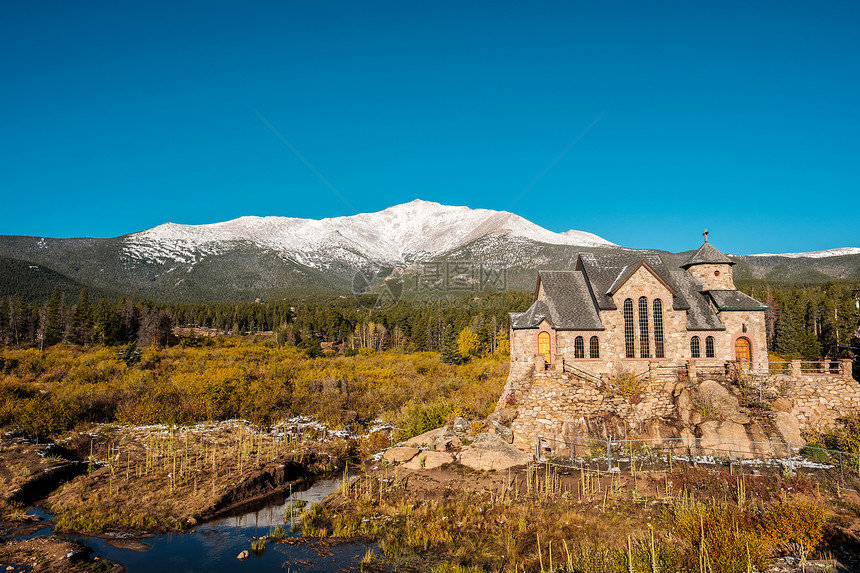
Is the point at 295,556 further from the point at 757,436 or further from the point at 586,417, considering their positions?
the point at 757,436

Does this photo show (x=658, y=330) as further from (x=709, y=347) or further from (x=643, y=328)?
(x=709, y=347)

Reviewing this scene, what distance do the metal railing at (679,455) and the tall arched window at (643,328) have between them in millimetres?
8027

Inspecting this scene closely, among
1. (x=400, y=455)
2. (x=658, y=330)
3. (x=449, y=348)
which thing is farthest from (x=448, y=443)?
(x=449, y=348)

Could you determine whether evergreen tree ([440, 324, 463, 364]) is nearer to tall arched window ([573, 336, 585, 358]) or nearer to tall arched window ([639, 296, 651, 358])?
tall arched window ([573, 336, 585, 358])

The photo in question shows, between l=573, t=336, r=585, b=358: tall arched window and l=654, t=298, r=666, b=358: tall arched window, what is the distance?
15.8ft

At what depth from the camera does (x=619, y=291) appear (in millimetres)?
33625

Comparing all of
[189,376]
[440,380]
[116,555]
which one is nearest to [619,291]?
[440,380]

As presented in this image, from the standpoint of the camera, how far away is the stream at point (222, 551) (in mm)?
15695

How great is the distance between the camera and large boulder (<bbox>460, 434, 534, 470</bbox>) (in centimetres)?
2397

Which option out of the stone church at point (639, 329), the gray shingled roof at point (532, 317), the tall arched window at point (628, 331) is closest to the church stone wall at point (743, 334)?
the stone church at point (639, 329)

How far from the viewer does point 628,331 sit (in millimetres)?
33500

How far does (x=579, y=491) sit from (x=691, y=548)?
219 inches

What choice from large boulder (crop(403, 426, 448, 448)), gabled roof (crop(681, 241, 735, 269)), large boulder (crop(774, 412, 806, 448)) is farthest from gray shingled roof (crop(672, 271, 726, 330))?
large boulder (crop(403, 426, 448, 448))

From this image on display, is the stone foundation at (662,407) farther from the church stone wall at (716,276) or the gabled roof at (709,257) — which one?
the gabled roof at (709,257)
